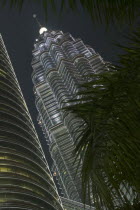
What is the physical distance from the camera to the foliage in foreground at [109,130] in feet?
11.1

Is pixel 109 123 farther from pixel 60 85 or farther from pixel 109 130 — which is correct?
pixel 60 85

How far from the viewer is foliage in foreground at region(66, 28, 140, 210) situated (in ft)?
11.1

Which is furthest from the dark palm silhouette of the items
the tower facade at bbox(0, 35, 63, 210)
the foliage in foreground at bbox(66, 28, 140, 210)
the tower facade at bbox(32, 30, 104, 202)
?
the tower facade at bbox(32, 30, 104, 202)

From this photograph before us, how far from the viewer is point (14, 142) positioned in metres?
76.0

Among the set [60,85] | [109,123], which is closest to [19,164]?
[60,85]

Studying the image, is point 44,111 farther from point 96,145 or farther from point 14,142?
point 96,145

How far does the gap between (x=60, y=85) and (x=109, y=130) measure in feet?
432

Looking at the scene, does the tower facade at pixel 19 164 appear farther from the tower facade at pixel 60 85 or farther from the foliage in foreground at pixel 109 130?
the foliage in foreground at pixel 109 130

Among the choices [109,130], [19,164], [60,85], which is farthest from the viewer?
[60,85]

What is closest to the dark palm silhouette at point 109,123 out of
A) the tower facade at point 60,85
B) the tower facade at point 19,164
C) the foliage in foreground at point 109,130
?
the foliage in foreground at point 109,130

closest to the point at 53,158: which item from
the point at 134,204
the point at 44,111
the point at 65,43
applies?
the point at 44,111

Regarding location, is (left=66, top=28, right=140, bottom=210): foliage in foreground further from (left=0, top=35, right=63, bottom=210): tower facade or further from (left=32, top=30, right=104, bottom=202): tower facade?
(left=32, top=30, right=104, bottom=202): tower facade

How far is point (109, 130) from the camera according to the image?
3.43 m

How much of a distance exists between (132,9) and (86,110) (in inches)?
43.7
